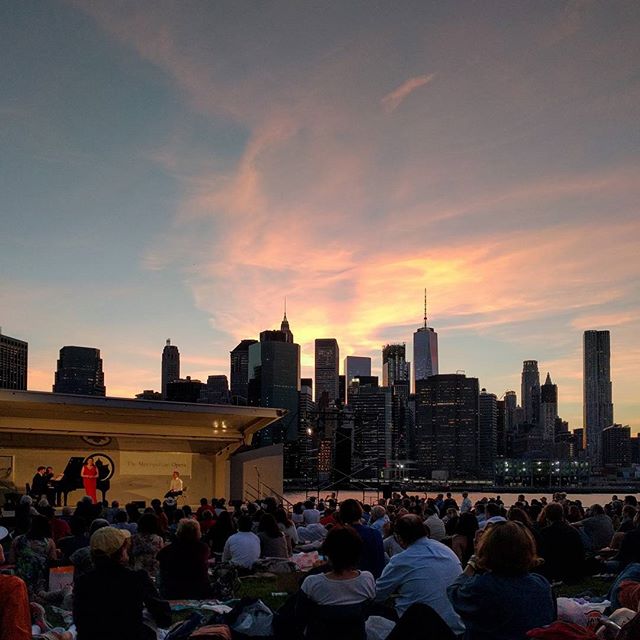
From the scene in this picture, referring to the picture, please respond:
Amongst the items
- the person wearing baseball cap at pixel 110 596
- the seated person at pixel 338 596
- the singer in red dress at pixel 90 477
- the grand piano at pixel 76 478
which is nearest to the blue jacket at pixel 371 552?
the person wearing baseball cap at pixel 110 596

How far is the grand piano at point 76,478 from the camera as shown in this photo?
27.4m

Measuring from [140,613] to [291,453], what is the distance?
203 ft

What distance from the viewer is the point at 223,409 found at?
27.7 meters

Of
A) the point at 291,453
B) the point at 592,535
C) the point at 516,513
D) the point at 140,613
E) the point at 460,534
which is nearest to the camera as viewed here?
the point at 140,613

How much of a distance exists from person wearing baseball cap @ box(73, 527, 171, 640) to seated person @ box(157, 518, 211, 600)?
3330 mm

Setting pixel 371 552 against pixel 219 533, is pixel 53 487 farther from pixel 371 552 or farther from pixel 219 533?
pixel 371 552

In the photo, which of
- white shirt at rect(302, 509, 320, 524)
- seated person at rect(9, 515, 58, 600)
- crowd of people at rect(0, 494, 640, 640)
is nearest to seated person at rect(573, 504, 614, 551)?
crowd of people at rect(0, 494, 640, 640)

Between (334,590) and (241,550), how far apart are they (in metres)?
6.62

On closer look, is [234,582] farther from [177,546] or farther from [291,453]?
[291,453]

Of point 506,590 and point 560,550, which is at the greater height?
point 506,590

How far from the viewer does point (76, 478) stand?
27891 mm

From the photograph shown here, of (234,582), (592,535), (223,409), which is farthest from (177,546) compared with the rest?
(223,409)

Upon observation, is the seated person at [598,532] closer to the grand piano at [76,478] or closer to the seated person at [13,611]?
the seated person at [13,611]

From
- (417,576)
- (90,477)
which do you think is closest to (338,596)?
(417,576)
